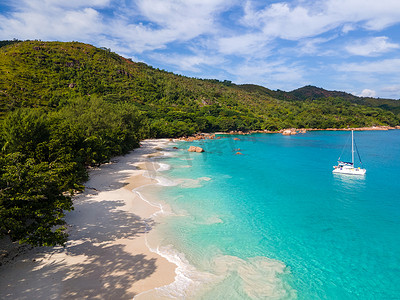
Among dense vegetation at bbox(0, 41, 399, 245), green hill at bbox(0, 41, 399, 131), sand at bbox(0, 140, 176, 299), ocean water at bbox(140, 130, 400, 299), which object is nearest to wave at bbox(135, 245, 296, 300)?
ocean water at bbox(140, 130, 400, 299)

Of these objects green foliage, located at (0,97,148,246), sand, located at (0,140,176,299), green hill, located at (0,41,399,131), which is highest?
green hill, located at (0,41,399,131)

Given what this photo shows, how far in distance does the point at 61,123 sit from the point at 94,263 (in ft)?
89.7

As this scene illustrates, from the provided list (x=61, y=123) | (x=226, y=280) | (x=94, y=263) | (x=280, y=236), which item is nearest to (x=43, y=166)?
(x=94, y=263)

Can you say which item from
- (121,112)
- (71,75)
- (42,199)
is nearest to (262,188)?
(42,199)

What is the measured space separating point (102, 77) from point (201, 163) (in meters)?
158

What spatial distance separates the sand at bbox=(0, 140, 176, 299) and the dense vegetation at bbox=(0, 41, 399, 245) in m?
1.84

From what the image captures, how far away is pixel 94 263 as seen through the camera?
16.8m

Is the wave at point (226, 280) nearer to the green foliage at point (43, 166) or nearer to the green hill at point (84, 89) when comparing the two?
the green foliage at point (43, 166)

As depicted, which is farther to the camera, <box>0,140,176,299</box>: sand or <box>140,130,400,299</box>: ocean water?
<box>140,130,400,299</box>: ocean water

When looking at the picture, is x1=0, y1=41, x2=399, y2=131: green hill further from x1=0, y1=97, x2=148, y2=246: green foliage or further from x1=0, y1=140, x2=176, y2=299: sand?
x1=0, y1=140, x2=176, y2=299: sand

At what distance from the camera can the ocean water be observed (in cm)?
1633

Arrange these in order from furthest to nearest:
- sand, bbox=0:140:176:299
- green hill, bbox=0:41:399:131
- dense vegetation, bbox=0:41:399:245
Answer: green hill, bbox=0:41:399:131 < dense vegetation, bbox=0:41:399:245 < sand, bbox=0:140:176:299

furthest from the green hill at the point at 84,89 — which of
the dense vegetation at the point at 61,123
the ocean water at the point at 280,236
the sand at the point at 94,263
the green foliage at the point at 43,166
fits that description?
the sand at the point at 94,263

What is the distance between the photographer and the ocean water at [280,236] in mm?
16328
